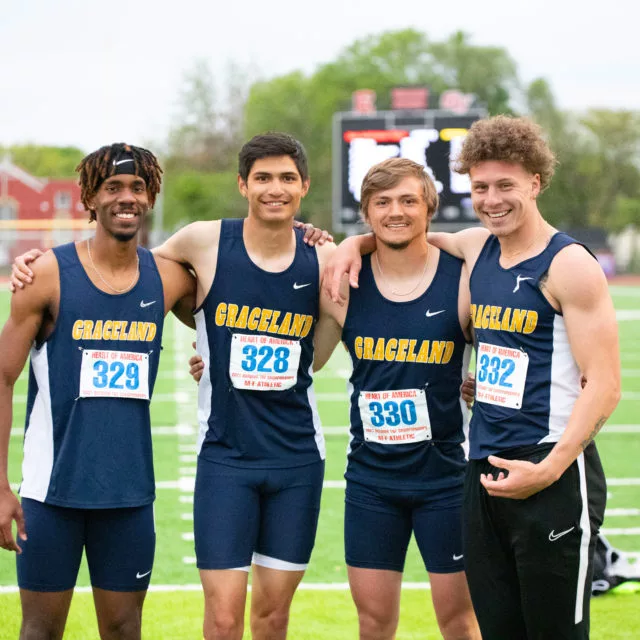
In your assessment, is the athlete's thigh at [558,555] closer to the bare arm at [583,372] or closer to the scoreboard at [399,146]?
the bare arm at [583,372]

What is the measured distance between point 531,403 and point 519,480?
0.89ft

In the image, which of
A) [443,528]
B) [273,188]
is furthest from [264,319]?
[443,528]

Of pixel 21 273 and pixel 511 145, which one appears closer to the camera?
pixel 511 145

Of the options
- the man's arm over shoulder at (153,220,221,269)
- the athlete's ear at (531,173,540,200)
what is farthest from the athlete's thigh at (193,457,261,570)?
the athlete's ear at (531,173,540,200)

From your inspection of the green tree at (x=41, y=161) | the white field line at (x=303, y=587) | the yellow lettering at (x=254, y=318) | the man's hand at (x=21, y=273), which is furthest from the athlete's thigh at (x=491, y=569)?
the green tree at (x=41, y=161)

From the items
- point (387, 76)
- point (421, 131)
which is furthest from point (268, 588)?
point (387, 76)

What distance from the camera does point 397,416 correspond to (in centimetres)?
398

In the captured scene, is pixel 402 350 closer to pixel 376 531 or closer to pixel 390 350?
pixel 390 350

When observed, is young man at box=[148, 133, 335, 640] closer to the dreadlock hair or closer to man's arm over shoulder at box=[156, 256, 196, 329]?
man's arm over shoulder at box=[156, 256, 196, 329]

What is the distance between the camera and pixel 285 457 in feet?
13.4

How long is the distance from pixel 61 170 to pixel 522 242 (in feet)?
277

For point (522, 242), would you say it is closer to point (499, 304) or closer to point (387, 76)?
point (499, 304)

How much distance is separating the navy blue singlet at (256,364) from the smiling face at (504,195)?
87 cm

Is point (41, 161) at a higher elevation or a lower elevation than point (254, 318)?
higher
